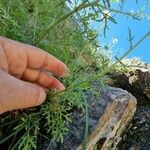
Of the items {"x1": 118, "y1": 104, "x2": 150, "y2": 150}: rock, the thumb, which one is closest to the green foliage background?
the thumb

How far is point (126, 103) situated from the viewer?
104 inches

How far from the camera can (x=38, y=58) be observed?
200 centimetres

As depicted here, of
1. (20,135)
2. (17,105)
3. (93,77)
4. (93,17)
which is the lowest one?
(20,135)

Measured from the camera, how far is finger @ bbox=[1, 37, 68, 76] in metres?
1.91

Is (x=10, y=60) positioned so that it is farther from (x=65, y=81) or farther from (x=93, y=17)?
(x=93, y=17)

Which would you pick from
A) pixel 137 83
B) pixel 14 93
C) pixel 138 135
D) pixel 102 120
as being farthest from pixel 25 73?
pixel 137 83

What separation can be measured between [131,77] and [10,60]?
2.22m

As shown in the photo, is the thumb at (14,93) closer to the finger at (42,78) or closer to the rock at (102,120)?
the finger at (42,78)

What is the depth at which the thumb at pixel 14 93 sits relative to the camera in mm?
1582

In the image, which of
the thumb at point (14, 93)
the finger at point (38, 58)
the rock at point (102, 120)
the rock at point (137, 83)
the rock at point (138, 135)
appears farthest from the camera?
the rock at point (137, 83)

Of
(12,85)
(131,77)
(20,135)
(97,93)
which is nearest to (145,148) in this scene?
(131,77)

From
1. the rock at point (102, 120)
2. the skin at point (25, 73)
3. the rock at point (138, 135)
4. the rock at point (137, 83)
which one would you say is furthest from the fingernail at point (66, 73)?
the rock at point (137, 83)

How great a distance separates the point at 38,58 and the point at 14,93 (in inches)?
16.1

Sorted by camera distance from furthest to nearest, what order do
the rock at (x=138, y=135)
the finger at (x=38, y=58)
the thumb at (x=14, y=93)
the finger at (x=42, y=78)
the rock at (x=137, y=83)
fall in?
the rock at (x=137, y=83), the rock at (x=138, y=135), the finger at (x=42, y=78), the finger at (x=38, y=58), the thumb at (x=14, y=93)
